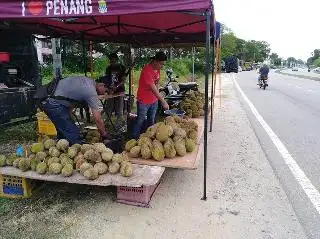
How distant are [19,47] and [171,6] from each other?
4.76 meters

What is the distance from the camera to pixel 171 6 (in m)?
4.02

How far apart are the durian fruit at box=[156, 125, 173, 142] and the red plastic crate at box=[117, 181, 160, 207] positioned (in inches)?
34.4

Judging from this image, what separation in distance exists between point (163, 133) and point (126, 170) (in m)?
0.96

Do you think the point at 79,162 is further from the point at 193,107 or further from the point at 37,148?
the point at 193,107

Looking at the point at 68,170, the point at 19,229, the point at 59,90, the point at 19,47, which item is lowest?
the point at 19,229

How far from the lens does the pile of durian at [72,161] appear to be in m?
4.48

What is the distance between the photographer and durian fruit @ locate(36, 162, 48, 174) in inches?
179

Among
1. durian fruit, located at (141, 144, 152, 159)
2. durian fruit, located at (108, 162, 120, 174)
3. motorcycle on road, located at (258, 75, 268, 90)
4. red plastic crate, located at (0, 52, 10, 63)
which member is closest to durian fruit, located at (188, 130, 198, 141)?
durian fruit, located at (141, 144, 152, 159)

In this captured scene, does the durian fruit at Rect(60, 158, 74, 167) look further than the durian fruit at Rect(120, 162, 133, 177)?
Yes

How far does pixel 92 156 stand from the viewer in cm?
461

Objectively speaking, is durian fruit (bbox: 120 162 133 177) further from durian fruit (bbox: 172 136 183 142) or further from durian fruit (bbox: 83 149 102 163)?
durian fruit (bbox: 172 136 183 142)

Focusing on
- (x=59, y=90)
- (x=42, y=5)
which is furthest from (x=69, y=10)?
(x=59, y=90)

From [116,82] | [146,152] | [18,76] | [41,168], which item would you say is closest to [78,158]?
[41,168]

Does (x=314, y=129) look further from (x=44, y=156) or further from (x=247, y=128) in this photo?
(x=44, y=156)
